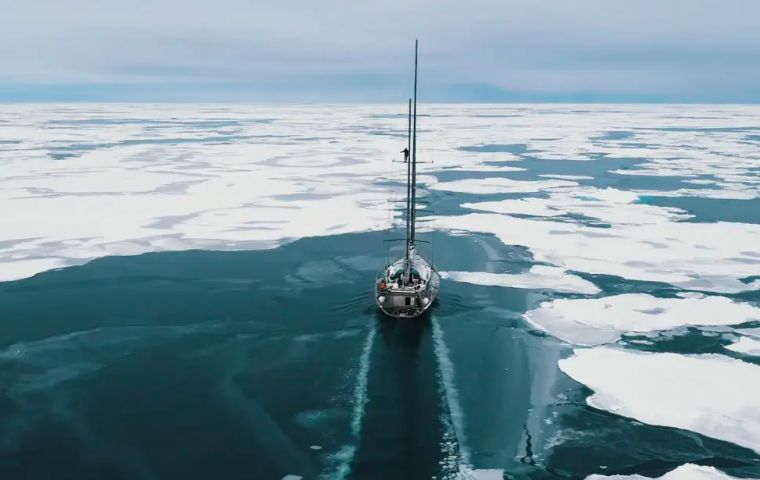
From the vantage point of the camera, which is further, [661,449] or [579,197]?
[579,197]

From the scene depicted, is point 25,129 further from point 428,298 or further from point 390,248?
point 428,298

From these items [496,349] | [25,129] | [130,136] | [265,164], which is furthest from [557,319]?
[25,129]

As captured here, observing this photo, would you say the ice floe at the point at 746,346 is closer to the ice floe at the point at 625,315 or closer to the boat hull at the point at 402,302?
the ice floe at the point at 625,315

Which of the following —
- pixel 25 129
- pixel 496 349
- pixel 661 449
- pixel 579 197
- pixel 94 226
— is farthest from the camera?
pixel 25 129

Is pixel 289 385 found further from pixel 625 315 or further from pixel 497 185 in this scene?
pixel 497 185

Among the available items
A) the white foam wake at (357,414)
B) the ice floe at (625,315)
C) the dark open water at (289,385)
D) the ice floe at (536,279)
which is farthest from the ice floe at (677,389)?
the ice floe at (536,279)

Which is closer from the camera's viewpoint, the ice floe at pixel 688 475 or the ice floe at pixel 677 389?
the ice floe at pixel 688 475

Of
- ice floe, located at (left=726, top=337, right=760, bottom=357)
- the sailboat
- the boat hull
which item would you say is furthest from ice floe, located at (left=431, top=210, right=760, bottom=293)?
the boat hull
